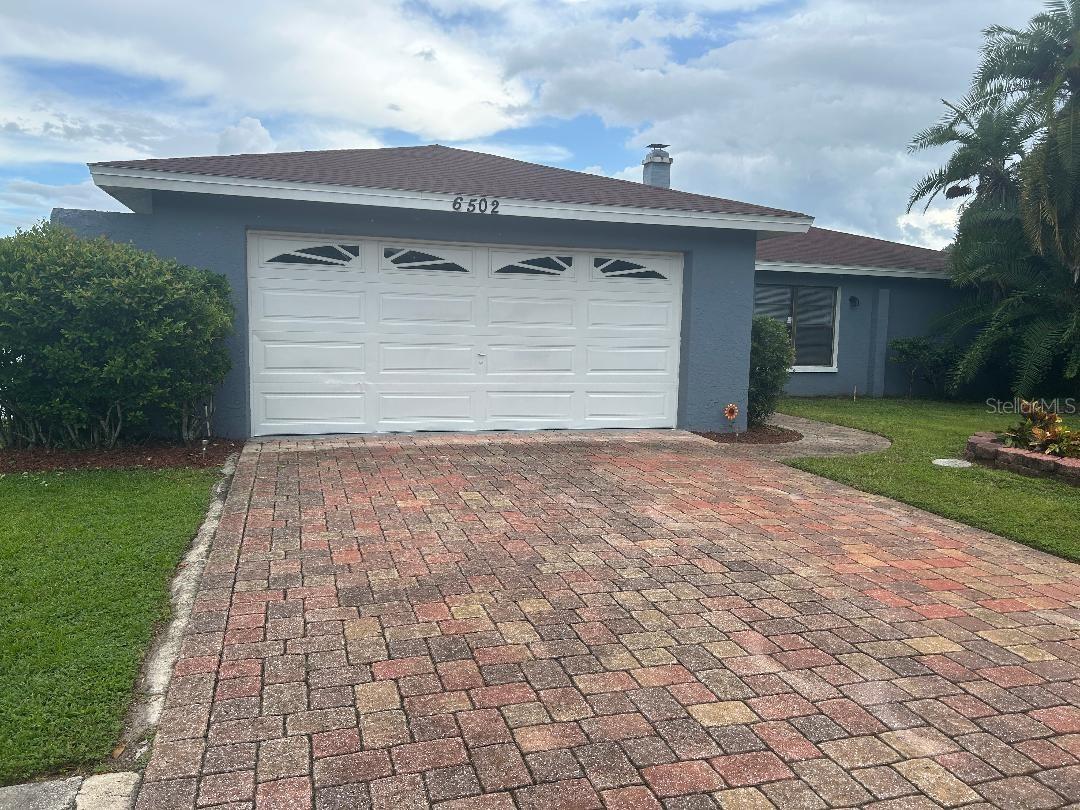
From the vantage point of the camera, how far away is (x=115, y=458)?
721 cm

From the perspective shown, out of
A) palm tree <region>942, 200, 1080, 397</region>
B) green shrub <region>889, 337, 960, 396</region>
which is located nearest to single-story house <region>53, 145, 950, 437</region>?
palm tree <region>942, 200, 1080, 397</region>

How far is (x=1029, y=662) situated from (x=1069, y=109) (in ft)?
43.8

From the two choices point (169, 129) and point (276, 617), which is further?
point (169, 129)

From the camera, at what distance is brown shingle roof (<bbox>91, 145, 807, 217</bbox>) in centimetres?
816

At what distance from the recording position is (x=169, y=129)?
48.6 feet

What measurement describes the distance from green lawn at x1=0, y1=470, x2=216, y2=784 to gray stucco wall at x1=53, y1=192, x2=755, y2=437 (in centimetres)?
267

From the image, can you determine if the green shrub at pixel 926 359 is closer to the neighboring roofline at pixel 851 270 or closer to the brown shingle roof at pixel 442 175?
the neighboring roofline at pixel 851 270

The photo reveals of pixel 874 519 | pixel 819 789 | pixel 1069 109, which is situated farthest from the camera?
pixel 1069 109

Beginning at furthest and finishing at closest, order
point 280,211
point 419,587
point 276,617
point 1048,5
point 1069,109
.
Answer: point 1048,5
point 1069,109
point 280,211
point 419,587
point 276,617

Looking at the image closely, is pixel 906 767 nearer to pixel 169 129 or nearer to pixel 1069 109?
pixel 1069 109

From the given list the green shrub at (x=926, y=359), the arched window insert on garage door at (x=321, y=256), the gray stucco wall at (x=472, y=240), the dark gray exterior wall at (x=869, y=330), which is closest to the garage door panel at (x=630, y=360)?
the gray stucco wall at (x=472, y=240)

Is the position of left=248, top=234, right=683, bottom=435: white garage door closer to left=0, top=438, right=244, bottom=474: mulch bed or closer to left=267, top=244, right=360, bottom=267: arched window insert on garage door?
left=267, top=244, right=360, bottom=267: arched window insert on garage door

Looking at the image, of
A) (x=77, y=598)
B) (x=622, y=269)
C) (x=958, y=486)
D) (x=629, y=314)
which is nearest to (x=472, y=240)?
(x=622, y=269)

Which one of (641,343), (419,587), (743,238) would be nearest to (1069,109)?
(743,238)
